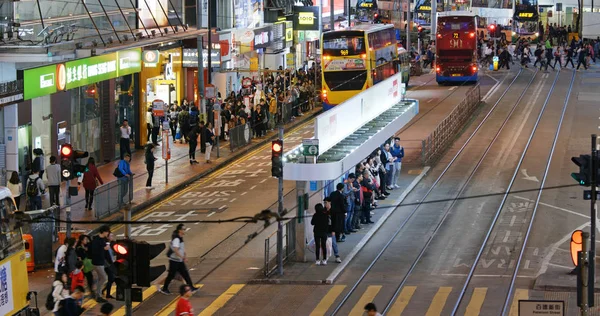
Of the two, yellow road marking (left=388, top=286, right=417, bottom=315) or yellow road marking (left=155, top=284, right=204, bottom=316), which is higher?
yellow road marking (left=388, top=286, right=417, bottom=315)

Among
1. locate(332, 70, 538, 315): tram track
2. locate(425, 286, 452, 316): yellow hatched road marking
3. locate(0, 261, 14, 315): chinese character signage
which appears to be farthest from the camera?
locate(332, 70, 538, 315): tram track

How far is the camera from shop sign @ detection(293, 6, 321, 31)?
67.8 meters

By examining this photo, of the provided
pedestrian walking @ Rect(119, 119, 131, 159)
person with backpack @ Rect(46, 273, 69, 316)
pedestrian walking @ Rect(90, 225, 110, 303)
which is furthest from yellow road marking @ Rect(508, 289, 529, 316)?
pedestrian walking @ Rect(119, 119, 131, 159)

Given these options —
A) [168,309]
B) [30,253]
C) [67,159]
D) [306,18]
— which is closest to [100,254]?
[168,309]

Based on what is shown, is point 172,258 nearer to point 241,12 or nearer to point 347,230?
point 347,230

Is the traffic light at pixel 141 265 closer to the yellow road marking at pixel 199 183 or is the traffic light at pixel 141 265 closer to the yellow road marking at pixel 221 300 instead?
the yellow road marking at pixel 221 300

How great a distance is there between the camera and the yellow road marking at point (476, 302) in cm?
2192

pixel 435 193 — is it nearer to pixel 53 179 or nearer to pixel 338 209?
pixel 338 209

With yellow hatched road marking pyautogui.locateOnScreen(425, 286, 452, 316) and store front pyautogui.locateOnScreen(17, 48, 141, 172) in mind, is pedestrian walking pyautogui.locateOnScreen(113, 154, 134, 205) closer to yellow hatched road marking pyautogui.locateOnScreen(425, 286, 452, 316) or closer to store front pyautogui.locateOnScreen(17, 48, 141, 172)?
store front pyautogui.locateOnScreen(17, 48, 141, 172)

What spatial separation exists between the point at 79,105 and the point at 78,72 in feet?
13.0

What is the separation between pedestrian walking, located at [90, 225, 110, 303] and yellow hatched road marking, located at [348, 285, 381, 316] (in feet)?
15.7

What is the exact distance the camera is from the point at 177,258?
75.2 feet

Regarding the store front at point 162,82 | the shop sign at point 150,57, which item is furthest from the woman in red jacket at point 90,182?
the store front at point 162,82

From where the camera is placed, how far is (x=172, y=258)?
23.0 metres
